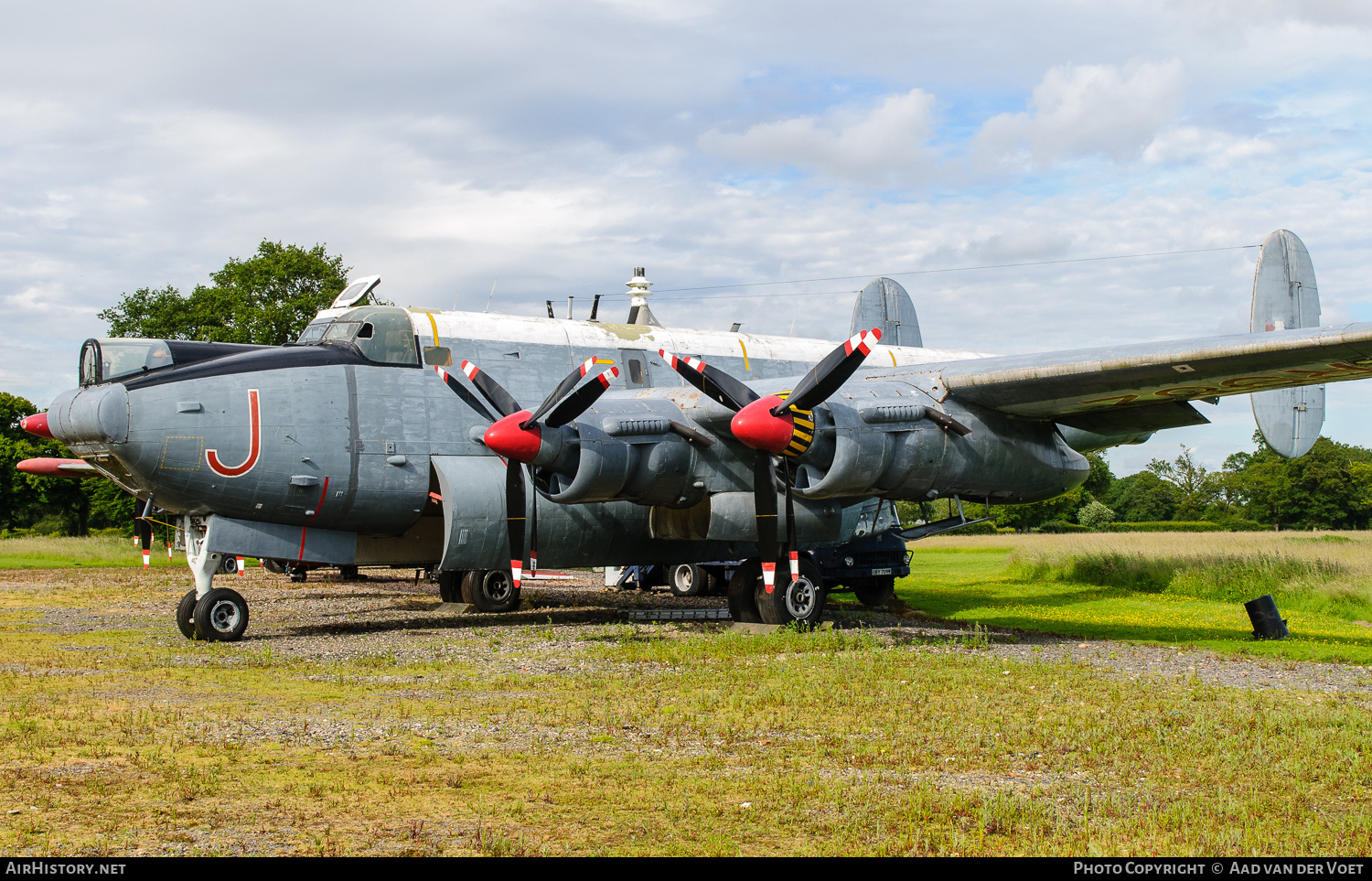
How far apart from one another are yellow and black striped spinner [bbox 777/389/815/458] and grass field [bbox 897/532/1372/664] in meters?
5.05

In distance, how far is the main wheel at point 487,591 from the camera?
1731cm

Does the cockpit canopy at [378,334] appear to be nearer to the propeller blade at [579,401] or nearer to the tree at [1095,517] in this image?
the propeller blade at [579,401]

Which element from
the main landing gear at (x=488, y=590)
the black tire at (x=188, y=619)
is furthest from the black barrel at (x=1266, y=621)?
the black tire at (x=188, y=619)

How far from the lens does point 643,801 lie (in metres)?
5.95

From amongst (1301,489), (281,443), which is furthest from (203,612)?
(1301,489)

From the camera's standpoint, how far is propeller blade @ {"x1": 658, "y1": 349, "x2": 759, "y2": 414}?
43.0 feet

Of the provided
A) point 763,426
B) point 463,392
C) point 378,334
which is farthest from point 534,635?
point 378,334

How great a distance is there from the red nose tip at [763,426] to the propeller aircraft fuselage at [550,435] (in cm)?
2

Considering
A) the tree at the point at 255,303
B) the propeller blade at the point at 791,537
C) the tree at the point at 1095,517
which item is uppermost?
the tree at the point at 255,303

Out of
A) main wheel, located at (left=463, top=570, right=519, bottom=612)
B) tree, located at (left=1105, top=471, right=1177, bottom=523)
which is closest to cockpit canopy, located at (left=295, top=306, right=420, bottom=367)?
main wheel, located at (left=463, top=570, right=519, bottom=612)

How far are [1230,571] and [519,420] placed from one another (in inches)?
604

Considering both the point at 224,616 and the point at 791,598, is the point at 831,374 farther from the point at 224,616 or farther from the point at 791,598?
the point at 224,616

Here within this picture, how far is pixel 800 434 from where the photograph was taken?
12.7 m

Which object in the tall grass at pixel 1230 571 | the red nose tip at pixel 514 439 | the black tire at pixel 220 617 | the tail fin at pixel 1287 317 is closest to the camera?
the red nose tip at pixel 514 439
